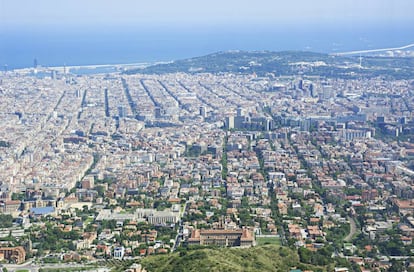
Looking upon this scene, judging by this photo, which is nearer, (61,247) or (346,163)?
(61,247)

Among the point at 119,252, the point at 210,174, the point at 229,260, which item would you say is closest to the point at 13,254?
the point at 119,252

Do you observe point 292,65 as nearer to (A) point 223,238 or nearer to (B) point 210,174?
(B) point 210,174

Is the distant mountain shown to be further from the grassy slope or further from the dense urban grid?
the grassy slope

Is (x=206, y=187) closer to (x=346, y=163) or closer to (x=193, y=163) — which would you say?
(x=193, y=163)

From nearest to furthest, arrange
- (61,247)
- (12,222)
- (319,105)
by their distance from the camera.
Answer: (61,247) < (12,222) < (319,105)

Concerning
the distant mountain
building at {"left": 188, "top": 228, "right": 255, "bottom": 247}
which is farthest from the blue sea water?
building at {"left": 188, "top": 228, "right": 255, "bottom": 247}

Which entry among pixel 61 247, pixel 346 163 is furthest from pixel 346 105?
pixel 61 247
